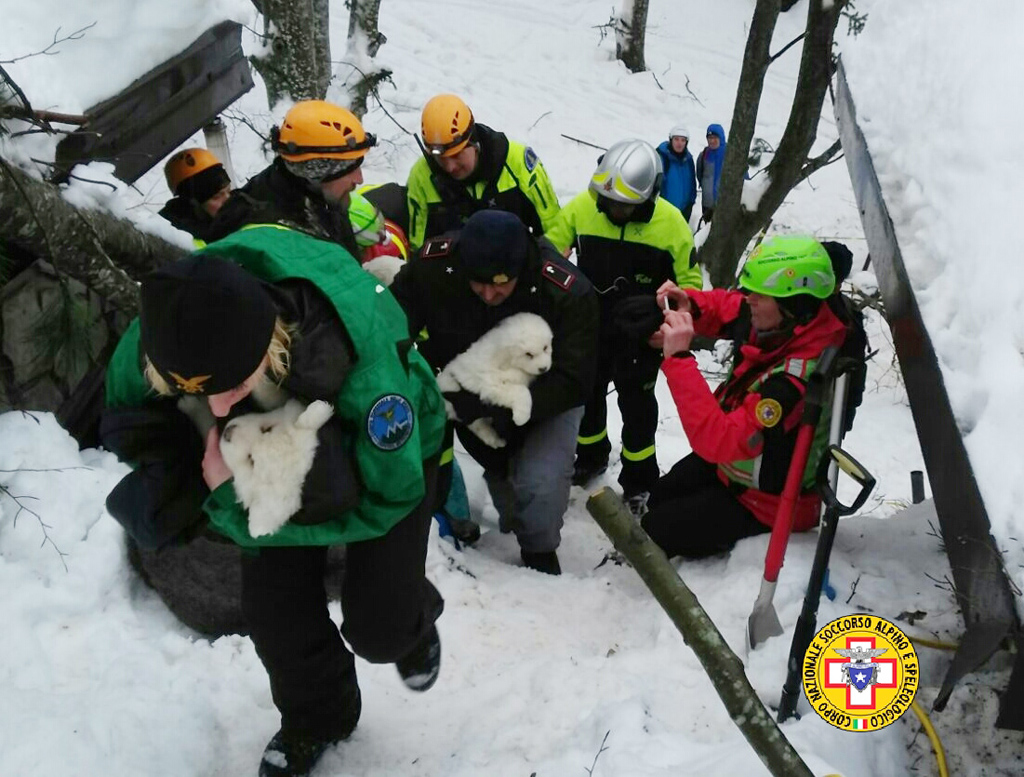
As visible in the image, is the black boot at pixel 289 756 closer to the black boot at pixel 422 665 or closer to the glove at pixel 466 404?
the black boot at pixel 422 665

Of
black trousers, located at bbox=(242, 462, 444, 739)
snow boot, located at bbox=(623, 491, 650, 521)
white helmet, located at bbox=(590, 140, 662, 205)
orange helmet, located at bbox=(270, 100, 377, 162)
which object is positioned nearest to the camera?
black trousers, located at bbox=(242, 462, 444, 739)

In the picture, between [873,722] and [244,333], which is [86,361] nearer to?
[244,333]

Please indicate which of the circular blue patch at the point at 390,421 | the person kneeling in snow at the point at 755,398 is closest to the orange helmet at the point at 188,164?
the person kneeling in snow at the point at 755,398

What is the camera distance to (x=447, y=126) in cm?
469

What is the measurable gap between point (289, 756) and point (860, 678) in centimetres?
163

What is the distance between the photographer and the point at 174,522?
91.5 inches

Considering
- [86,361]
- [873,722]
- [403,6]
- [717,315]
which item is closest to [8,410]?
[86,361]

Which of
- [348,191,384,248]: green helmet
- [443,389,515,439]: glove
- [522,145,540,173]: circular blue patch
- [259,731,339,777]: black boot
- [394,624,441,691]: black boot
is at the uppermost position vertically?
[522,145,540,173]: circular blue patch

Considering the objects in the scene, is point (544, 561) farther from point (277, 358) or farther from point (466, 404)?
point (277, 358)

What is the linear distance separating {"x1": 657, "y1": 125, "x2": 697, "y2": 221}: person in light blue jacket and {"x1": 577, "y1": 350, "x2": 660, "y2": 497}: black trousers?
657 centimetres

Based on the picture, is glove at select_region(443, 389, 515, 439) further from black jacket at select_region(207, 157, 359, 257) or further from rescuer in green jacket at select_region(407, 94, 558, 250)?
rescuer in green jacket at select_region(407, 94, 558, 250)

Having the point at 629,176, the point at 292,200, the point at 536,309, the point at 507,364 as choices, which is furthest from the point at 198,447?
the point at 629,176

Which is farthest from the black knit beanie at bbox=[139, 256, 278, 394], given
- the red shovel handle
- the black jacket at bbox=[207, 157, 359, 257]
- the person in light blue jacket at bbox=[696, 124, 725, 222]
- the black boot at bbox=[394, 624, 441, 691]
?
the person in light blue jacket at bbox=[696, 124, 725, 222]

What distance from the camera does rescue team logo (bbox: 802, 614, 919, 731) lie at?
221 centimetres
